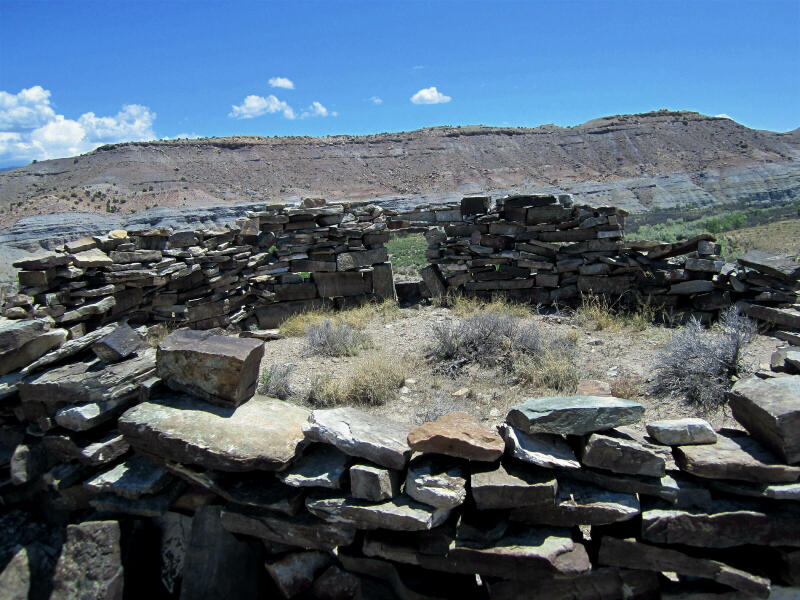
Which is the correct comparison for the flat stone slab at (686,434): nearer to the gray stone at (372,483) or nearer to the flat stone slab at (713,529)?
the flat stone slab at (713,529)

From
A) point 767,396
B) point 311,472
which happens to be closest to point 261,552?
point 311,472

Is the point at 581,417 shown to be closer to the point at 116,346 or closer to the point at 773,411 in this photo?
the point at 773,411

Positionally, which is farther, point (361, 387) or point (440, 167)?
point (440, 167)

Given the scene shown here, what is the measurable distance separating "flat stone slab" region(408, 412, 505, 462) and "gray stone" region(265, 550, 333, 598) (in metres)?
1.00

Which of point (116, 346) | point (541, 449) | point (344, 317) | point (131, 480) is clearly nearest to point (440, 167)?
point (344, 317)

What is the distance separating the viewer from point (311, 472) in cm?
310

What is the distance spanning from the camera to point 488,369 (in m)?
5.50

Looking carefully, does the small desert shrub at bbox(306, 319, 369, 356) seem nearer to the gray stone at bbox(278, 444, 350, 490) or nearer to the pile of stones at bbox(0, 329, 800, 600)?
the pile of stones at bbox(0, 329, 800, 600)

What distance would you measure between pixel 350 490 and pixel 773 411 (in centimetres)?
247

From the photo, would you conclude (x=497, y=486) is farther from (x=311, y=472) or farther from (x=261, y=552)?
(x=261, y=552)

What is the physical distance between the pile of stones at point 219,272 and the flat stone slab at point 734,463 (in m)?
6.52

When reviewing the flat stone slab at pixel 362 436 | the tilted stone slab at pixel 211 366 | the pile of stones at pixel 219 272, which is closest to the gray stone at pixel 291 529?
the flat stone slab at pixel 362 436

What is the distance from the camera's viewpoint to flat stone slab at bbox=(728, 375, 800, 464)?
2787 mm

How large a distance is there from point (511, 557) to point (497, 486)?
38 centimetres
